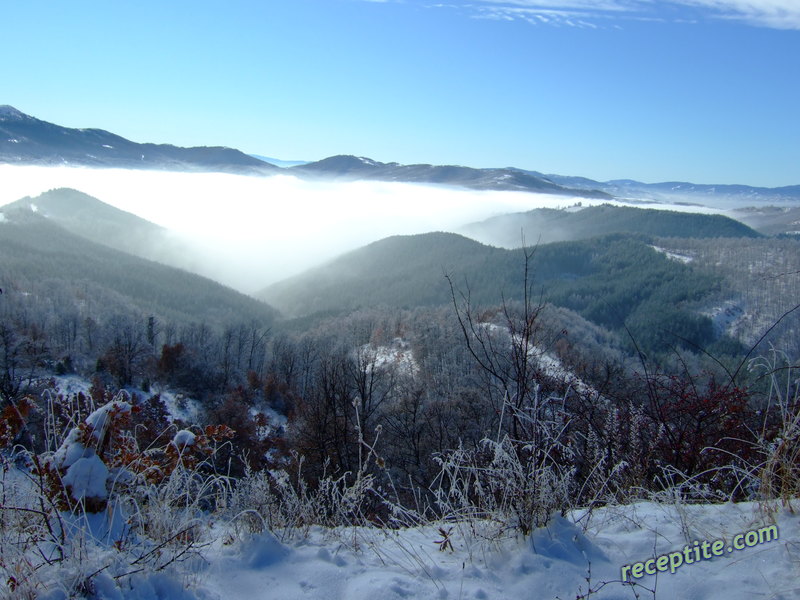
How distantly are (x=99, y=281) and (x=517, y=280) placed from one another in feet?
268

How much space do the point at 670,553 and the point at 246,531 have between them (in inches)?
89.0

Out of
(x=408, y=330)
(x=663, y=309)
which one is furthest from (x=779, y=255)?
(x=408, y=330)

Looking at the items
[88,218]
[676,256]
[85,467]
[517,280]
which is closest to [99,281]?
[517,280]

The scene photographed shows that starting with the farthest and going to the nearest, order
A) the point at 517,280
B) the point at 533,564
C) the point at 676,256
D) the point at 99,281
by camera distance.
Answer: the point at 676,256
the point at 517,280
the point at 99,281
the point at 533,564

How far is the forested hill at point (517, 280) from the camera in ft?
318

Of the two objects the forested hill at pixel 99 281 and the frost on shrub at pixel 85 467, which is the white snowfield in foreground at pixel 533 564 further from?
the forested hill at pixel 99 281

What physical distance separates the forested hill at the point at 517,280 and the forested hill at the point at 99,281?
20.8 metres

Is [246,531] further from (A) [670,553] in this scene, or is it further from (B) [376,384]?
(B) [376,384]

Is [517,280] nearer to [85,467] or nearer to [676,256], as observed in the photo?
[676,256]

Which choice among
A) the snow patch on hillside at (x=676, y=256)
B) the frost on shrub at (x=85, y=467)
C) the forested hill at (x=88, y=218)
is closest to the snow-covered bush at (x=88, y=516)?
the frost on shrub at (x=85, y=467)

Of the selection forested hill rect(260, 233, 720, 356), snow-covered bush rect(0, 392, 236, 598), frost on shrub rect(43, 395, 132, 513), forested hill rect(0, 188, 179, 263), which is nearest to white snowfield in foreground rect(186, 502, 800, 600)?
snow-covered bush rect(0, 392, 236, 598)

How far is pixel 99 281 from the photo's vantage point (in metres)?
88.8

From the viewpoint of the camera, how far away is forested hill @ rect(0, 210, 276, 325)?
73562 millimetres

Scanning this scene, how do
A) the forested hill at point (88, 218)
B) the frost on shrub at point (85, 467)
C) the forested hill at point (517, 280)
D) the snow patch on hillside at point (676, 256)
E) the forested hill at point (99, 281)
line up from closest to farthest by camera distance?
the frost on shrub at point (85, 467) → the forested hill at point (99, 281) → the forested hill at point (517, 280) → the snow patch on hillside at point (676, 256) → the forested hill at point (88, 218)
